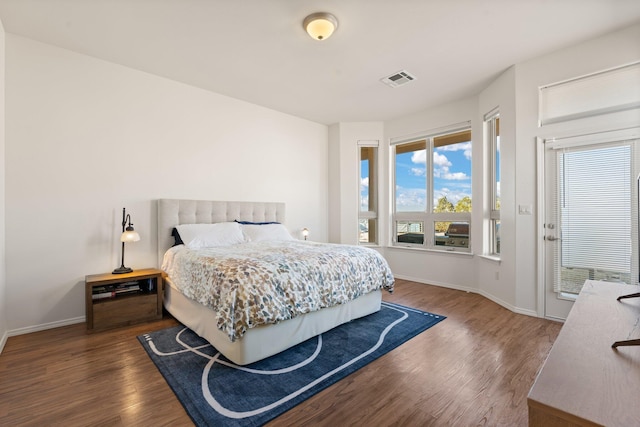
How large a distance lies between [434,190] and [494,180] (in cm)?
101

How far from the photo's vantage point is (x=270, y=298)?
220cm

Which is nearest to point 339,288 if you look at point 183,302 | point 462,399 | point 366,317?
point 366,317

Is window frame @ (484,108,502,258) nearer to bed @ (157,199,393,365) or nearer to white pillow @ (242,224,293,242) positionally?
bed @ (157,199,393,365)

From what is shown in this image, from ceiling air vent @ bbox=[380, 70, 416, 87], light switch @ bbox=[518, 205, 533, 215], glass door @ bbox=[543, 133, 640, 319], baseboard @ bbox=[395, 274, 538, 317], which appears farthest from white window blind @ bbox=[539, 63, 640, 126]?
baseboard @ bbox=[395, 274, 538, 317]

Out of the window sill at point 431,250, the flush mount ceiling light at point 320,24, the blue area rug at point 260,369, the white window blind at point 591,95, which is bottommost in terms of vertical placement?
the blue area rug at point 260,369

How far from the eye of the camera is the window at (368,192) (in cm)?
550

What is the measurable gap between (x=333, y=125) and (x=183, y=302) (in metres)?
4.11

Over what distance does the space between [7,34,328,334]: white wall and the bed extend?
0.21 metres

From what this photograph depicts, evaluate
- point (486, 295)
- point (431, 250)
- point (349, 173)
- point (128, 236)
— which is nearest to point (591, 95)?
point (486, 295)

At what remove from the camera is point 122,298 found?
9.80ft

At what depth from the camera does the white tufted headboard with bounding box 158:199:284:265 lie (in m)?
3.54

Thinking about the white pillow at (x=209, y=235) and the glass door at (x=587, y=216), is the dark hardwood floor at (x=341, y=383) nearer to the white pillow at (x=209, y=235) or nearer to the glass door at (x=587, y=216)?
the glass door at (x=587, y=216)

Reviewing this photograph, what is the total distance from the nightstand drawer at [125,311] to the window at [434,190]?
399cm

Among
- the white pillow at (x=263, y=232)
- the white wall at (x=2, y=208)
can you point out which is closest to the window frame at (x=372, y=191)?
the white pillow at (x=263, y=232)
